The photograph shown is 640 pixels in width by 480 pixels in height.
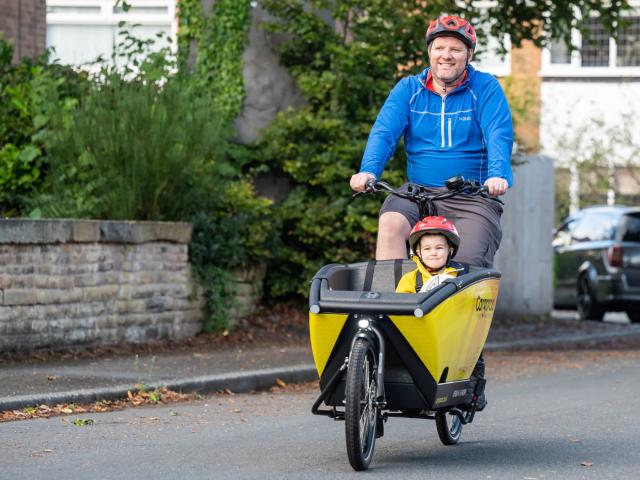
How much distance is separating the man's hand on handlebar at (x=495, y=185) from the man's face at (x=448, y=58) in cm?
64

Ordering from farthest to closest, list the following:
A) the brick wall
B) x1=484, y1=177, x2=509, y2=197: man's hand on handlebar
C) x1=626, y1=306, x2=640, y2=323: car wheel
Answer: x1=626, y1=306, x2=640, y2=323: car wheel
the brick wall
x1=484, y1=177, x2=509, y2=197: man's hand on handlebar

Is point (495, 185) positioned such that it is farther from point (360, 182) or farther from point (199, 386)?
point (199, 386)

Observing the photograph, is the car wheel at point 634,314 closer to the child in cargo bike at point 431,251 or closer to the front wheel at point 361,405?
the child in cargo bike at point 431,251

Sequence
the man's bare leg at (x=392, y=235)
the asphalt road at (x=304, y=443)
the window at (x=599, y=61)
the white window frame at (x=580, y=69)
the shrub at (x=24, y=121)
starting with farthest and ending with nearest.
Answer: the white window frame at (x=580, y=69) → the window at (x=599, y=61) → the shrub at (x=24, y=121) → the man's bare leg at (x=392, y=235) → the asphalt road at (x=304, y=443)

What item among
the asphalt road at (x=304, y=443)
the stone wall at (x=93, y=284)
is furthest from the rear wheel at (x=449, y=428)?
the stone wall at (x=93, y=284)

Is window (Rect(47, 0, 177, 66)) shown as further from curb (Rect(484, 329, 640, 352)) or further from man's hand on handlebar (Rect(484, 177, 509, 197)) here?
man's hand on handlebar (Rect(484, 177, 509, 197))

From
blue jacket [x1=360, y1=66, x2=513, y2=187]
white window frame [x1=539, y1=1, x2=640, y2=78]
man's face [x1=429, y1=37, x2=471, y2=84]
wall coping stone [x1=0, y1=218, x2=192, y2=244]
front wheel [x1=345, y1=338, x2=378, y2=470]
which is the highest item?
white window frame [x1=539, y1=1, x2=640, y2=78]

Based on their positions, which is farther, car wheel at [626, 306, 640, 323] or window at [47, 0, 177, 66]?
car wheel at [626, 306, 640, 323]

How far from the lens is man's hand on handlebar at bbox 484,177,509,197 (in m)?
7.20

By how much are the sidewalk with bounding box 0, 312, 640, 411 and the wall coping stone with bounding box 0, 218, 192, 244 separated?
1026mm

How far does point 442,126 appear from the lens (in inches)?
300

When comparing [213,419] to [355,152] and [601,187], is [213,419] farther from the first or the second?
[601,187]

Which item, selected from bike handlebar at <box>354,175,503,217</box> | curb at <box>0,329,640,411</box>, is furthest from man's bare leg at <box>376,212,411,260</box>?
curb at <box>0,329,640,411</box>

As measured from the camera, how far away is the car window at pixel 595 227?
68.6ft
